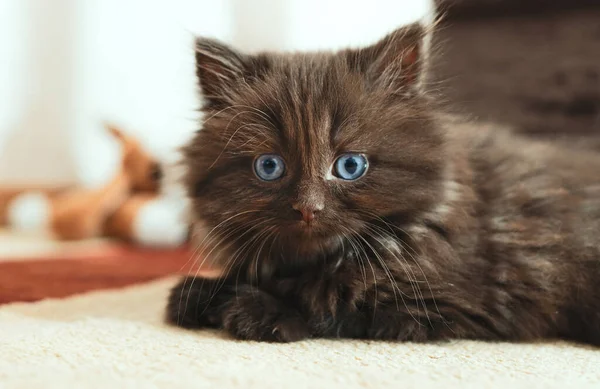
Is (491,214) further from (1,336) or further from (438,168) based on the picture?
(1,336)

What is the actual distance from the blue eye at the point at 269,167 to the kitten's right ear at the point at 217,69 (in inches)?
9.0

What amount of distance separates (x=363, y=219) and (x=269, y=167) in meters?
0.27

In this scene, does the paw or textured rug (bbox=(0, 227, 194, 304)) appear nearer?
the paw

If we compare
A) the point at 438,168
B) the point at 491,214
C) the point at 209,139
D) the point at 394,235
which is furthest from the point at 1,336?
the point at 491,214

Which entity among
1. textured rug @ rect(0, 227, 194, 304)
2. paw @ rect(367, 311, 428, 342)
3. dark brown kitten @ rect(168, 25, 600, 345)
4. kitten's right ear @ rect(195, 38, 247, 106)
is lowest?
textured rug @ rect(0, 227, 194, 304)

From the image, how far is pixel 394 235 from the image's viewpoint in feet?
5.05

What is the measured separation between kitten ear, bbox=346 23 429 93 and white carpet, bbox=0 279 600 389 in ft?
2.21

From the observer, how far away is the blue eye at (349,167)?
1447 mm

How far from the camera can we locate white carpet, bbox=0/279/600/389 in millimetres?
1062

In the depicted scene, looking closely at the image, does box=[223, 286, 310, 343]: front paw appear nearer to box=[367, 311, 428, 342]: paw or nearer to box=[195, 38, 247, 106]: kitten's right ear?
box=[367, 311, 428, 342]: paw

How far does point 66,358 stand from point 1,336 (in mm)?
256

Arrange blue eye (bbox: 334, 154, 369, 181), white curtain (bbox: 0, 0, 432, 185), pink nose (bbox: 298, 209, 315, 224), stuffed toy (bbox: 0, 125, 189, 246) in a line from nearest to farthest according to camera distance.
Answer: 1. pink nose (bbox: 298, 209, 315, 224)
2. blue eye (bbox: 334, 154, 369, 181)
3. stuffed toy (bbox: 0, 125, 189, 246)
4. white curtain (bbox: 0, 0, 432, 185)

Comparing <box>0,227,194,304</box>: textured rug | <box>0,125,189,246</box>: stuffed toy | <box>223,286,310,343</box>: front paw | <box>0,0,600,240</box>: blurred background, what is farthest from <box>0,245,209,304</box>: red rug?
<box>0,0,600,240</box>: blurred background

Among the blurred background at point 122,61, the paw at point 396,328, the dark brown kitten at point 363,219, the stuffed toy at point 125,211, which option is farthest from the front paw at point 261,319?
the blurred background at point 122,61
